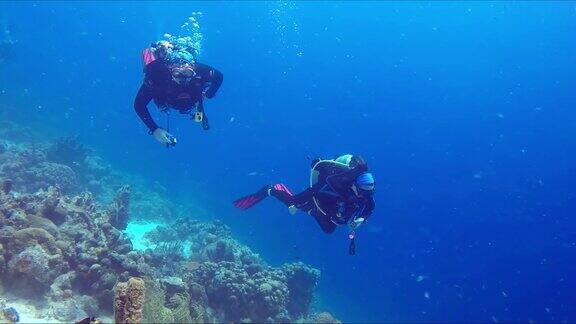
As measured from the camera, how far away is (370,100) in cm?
13200

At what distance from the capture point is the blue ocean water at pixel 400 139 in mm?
35250

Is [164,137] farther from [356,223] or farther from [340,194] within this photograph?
[356,223]

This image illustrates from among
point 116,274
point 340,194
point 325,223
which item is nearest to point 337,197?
point 340,194

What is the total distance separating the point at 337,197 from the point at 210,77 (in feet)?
12.2

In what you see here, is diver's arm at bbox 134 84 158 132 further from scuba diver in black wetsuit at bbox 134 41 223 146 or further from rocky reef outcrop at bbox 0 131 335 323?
rocky reef outcrop at bbox 0 131 335 323

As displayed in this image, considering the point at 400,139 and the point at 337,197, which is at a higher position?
the point at 400,139

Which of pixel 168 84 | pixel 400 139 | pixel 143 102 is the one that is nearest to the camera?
pixel 168 84

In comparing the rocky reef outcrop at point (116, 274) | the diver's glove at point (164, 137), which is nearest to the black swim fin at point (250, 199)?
the rocky reef outcrop at point (116, 274)

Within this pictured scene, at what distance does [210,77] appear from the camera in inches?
331

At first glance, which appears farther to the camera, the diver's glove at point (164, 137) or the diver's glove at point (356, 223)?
the diver's glove at point (356, 223)

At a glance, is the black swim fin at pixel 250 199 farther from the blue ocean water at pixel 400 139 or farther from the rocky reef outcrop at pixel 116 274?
the blue ocean water at pixel 400 139

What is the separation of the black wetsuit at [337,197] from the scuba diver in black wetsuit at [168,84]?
10.2ft

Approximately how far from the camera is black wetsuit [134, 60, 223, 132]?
7688 millimetres

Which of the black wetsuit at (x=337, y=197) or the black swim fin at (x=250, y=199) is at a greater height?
the black swim fin at (x=250, y=199)
